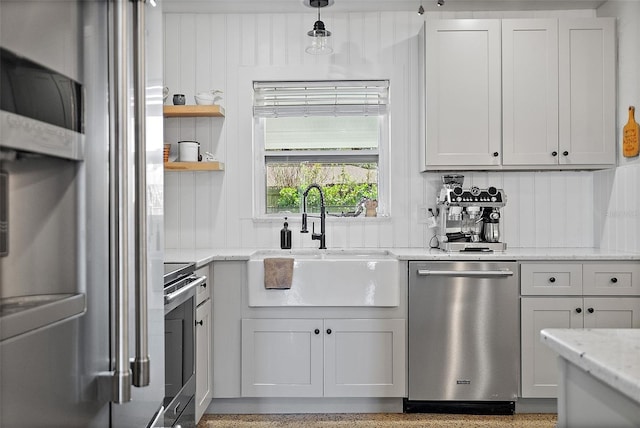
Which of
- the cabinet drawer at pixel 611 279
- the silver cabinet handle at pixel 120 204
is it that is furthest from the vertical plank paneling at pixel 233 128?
the silver cabinet handle at pixel 120 204

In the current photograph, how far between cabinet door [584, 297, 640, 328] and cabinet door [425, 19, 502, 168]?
1.01 m

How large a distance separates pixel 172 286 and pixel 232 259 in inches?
40.8

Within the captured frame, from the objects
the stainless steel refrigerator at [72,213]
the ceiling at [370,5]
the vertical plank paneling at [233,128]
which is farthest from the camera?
the vertical plank paneling at [233,128]

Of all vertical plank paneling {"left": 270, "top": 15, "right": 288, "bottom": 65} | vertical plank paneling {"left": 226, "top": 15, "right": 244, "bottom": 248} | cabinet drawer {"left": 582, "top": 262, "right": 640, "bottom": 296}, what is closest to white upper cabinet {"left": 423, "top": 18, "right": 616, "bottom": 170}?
cabinet drawer {"left": 582, "top": 262, "right": 640, "bottom": 296}

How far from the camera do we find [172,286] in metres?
2.10

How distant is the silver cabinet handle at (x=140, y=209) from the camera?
104cm

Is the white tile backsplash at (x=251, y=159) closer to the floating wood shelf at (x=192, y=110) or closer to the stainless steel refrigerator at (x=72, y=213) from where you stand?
the floating wood shelf at (x=192, y=110)

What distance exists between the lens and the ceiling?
143 inches

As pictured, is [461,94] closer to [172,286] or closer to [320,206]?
[320,206]

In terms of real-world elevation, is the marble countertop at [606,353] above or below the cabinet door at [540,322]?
above

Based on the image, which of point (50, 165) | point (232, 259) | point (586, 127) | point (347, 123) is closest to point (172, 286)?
point (232, 259)

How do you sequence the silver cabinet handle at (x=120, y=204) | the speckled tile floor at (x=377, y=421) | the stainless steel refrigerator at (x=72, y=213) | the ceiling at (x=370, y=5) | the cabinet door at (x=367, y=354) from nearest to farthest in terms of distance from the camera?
the stainless steel refrigerator at (x=72, y=213) < the silver cabinet handle at (x=120, y=204) < the speckled tile floor at (x=377, y=421) < the cabinet door at (x=367, y=354) < the ceiling at (x=370, y=5)

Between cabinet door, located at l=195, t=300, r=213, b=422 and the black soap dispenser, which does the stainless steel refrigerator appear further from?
the black soap dispenser

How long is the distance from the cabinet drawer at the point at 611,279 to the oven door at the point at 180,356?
7.16 ft
